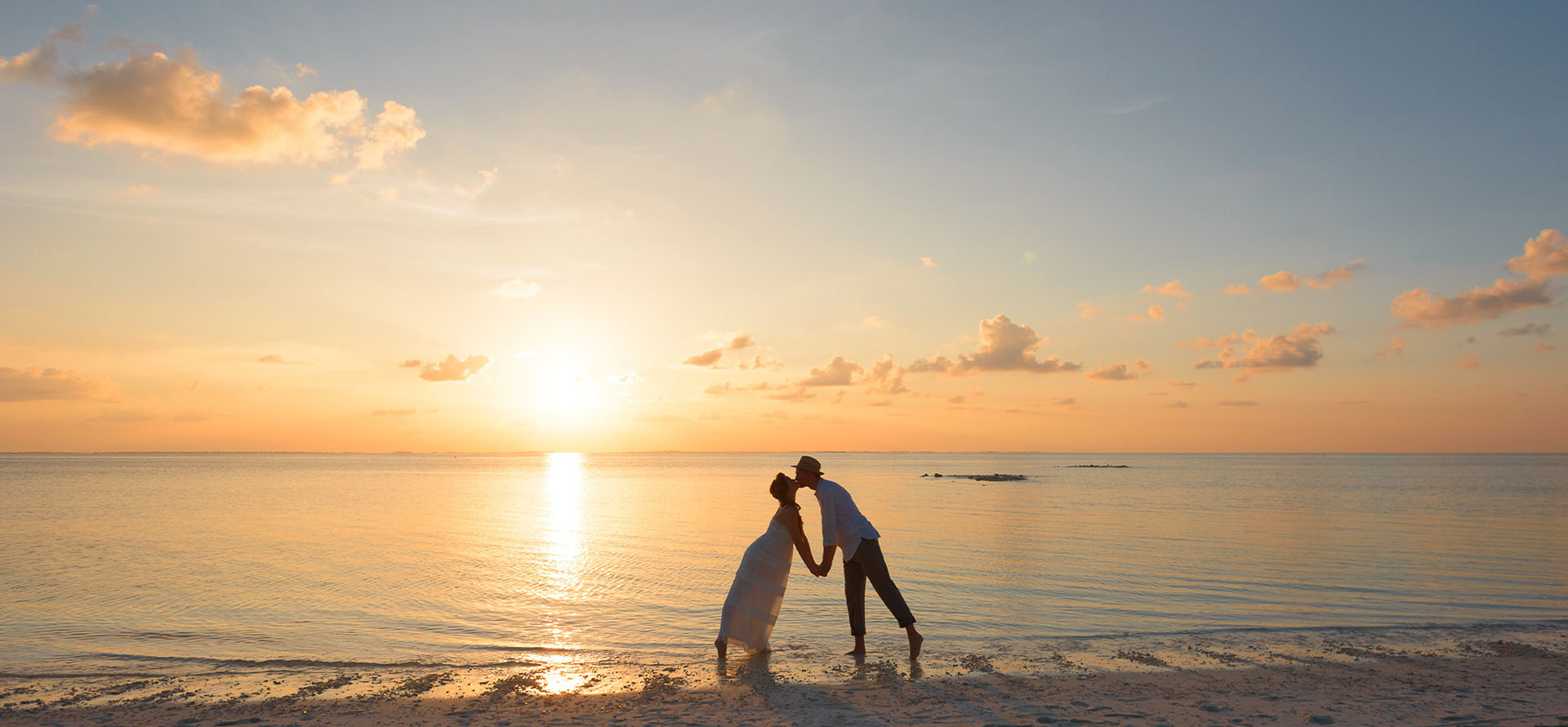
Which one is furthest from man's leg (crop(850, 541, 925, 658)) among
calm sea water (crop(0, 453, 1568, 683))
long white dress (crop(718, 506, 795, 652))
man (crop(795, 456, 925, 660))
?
calm sea water (crop(0, 453, 1568, 683))

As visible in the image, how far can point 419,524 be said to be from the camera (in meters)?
39.2

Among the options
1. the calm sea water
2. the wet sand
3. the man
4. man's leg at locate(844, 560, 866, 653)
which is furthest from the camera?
the calm sea water

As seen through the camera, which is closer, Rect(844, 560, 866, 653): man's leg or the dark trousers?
the dark trousers

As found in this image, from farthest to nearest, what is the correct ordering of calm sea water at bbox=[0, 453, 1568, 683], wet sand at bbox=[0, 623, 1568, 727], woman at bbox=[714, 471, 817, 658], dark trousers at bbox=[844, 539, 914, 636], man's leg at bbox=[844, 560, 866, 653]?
calm sea water at bbox=[0, 453, 1568, 683] → woman at bbox=[714, 471, 817, 658] → man's leg at bbox=[844, 560, 866, 653] → dark trousers at bbox=[844, 539, 914, 636] → wet sand at bbox=[0, 623, 1568, 727]

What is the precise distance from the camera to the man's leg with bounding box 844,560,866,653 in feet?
36.2

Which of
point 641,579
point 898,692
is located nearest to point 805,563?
point 898,692

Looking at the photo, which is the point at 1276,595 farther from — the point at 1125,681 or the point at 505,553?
the point at 505,553

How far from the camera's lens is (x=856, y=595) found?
36.5 feet

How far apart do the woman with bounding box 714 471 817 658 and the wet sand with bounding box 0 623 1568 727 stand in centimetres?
39

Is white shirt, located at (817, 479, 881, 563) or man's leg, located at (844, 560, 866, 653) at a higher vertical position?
white shirt, located at (817, 479, 881, 563)

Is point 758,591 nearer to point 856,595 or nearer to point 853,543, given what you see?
point 856,595

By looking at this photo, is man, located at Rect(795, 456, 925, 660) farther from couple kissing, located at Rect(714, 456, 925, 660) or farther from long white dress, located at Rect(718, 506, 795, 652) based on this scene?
long white dress, located at Rect(718, 506, 795, 652)

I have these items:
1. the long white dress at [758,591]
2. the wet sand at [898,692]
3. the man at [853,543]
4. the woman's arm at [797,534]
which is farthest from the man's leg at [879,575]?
the long white dress at [758,591]

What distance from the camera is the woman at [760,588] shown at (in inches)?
442
